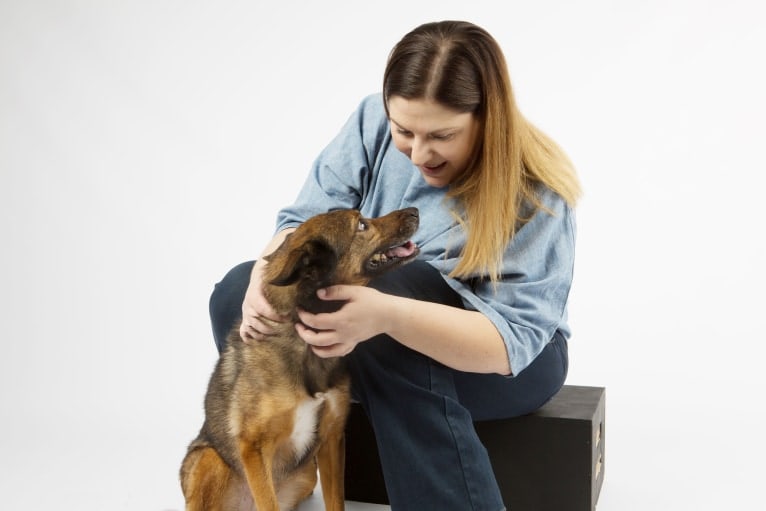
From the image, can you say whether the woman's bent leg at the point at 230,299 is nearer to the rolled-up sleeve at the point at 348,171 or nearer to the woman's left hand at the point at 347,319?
the rolled-up sleeve at the point at 348,171

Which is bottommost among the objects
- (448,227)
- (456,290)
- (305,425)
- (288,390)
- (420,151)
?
(305,425)

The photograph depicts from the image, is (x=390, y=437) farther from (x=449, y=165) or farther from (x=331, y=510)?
(x=449, y=165)

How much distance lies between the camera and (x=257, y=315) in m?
2.87

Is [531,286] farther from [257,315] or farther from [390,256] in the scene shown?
[257,315]

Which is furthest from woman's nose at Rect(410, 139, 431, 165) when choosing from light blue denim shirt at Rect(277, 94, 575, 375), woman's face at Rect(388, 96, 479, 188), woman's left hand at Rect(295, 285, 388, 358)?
woman's left hand at Rect(295, 285, 388, 358)

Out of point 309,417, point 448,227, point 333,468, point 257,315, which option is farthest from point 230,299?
point 448,227

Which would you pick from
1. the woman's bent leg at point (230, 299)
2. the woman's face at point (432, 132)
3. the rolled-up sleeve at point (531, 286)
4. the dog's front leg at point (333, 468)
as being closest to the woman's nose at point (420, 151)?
the woman's face at point (432, 132)

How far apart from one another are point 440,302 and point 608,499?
122cm

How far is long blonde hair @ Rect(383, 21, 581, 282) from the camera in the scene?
2832 mm

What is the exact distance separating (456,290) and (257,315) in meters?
0.62

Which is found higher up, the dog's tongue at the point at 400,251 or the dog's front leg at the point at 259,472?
the dog's tongue at the point at 400,251

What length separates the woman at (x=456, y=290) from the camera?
281 centimetres

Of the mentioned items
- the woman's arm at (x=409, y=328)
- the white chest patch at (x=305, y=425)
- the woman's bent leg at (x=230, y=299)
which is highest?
the woman's arm at (x=409, y=328)

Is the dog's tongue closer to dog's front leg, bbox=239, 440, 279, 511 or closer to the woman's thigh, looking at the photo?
the woman's thigh
